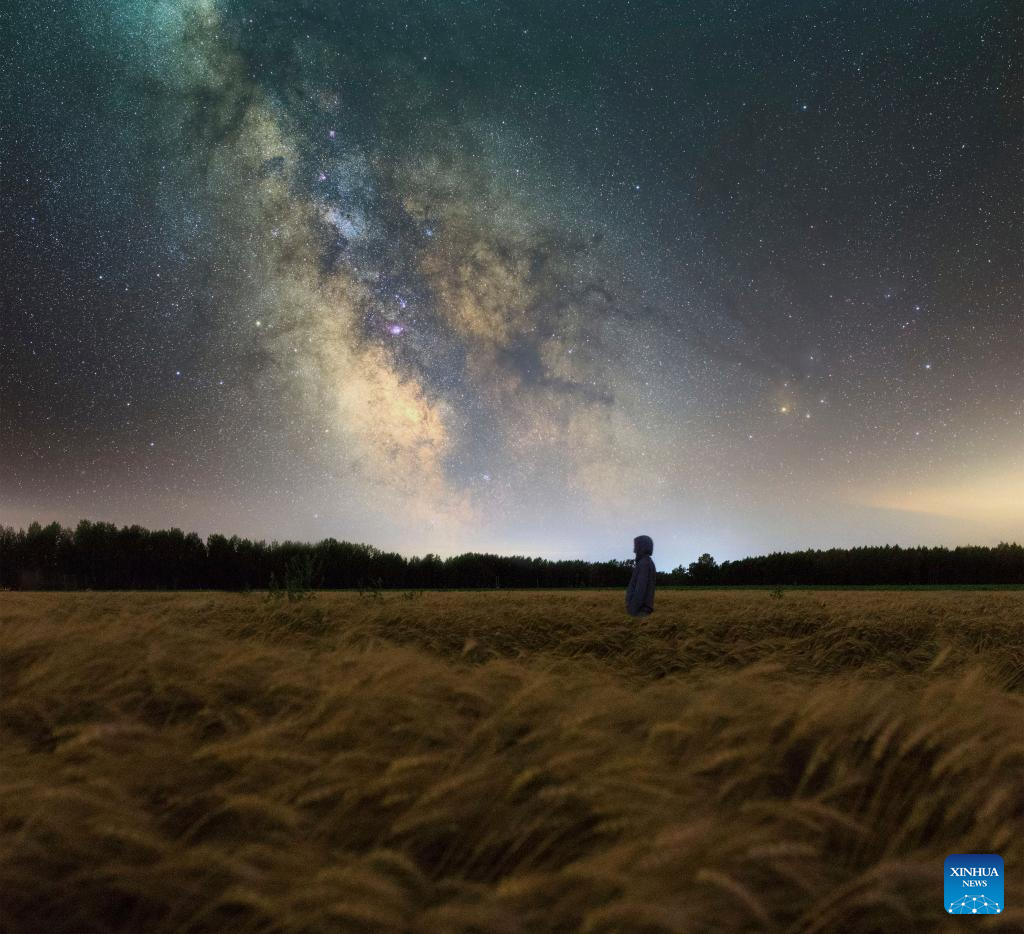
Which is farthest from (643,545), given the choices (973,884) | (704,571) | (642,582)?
(704,571)

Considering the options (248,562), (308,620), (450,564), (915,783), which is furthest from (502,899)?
(248,562)

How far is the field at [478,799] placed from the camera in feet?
5.48

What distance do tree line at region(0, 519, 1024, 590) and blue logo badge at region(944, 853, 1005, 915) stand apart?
127 ft

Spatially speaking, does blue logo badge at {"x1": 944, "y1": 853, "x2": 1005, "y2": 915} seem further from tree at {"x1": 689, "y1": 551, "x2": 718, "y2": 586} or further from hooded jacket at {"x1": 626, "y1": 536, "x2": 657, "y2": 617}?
tree at {"x1": 689, "y1": 551, "x2": 718, "y2": 586}

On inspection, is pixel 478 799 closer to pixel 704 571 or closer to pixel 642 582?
pixel 642 582

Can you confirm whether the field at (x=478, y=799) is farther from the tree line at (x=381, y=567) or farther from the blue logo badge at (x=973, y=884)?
the tree line at (x=381, y=567)

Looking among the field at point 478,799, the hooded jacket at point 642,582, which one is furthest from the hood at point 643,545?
the field at point 478,799

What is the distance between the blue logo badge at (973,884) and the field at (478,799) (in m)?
0.04

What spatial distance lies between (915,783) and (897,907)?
76cm

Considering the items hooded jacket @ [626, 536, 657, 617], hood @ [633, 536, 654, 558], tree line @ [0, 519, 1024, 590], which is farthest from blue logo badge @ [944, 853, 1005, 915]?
tree line @ [0, 519, 1024, 590]

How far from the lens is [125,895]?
1.79 m

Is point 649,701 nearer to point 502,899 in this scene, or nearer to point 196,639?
point 502,899

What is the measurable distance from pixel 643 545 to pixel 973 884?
35.9 feet

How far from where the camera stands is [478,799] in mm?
2023
